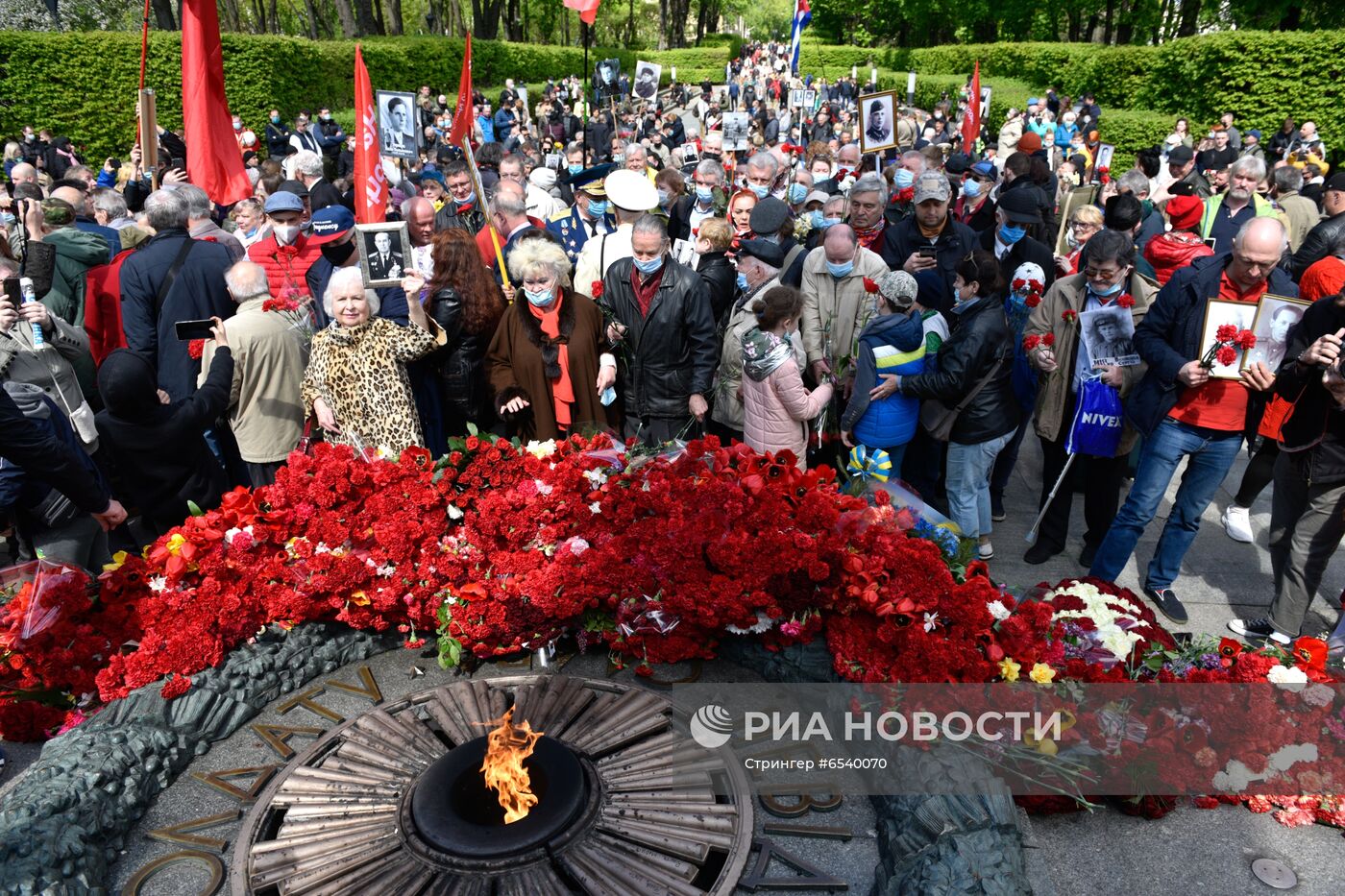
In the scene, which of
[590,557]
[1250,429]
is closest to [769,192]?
[1250,429]

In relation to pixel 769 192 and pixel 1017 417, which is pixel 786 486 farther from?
pixel 769 192

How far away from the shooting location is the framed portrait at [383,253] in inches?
200

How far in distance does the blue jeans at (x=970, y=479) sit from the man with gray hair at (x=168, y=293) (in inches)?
193

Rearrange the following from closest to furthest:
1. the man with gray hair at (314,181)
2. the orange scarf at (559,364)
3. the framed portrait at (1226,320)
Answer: the framed portrait at (1226,320), the orange scarf at (559,364), the man with gray hair at (314,181)

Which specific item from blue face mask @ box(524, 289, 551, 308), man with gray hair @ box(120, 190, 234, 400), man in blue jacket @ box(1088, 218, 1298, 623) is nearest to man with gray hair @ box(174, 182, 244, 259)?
man with gray hair @ box(120, 190, 234, 400)

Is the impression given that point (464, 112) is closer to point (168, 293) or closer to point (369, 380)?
point (168, 293)

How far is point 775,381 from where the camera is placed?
4977 millimetres

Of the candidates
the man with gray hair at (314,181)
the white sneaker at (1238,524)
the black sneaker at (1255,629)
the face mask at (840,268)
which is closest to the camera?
the black sneaker at (1255,629)

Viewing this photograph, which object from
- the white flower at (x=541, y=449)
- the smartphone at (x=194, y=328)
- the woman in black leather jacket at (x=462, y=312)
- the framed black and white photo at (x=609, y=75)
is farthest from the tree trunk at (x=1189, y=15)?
the smartphone at (x=194, y=328)

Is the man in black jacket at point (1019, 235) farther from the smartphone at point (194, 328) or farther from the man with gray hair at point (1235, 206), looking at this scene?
the smartphone at point (194, 328)

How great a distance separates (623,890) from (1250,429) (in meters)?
4.16

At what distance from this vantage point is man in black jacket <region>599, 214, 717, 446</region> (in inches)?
221

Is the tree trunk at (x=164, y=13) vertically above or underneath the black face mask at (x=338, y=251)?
above

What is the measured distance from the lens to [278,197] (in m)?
6.74
